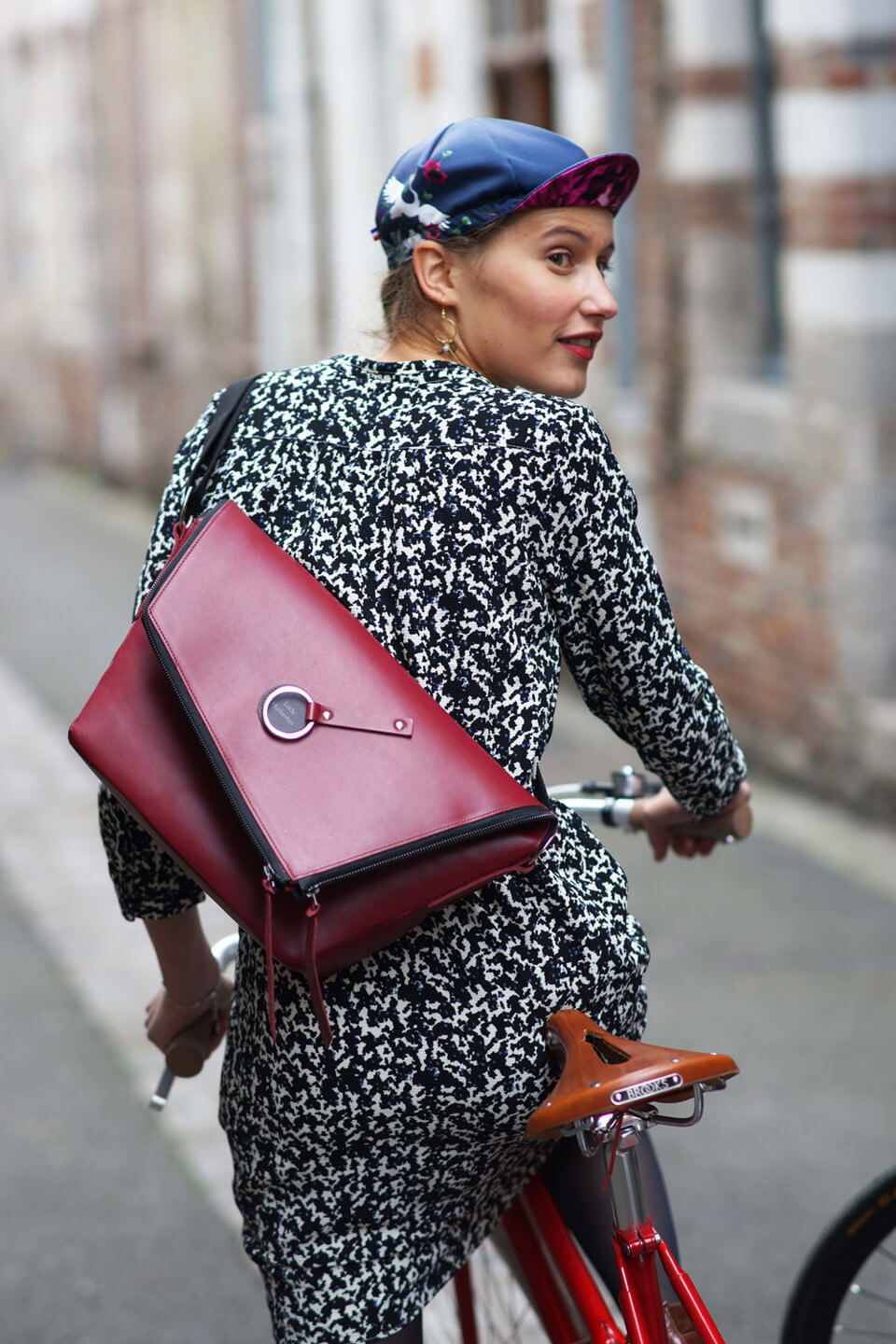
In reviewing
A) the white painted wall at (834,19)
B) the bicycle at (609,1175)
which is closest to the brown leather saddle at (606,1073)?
the bicycle at (609,1175)

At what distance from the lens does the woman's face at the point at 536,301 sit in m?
1.75

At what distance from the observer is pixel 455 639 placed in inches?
65.6

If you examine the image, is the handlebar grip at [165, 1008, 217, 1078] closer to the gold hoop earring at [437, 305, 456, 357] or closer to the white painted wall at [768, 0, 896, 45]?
the gold hoop earring at [437, 305, 456, 357]

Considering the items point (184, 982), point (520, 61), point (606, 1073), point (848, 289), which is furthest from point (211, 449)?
point (520, 61)

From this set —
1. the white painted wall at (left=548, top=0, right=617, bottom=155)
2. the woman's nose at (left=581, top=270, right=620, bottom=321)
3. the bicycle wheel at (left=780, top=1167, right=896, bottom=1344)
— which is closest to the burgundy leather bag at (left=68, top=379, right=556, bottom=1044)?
the woman's nose at (left=581, top=270, right=620, bottom=321)

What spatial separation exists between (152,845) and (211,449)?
0.43 metres

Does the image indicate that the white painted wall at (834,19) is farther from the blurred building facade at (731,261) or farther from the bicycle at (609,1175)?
the bicycle at (609,1175)

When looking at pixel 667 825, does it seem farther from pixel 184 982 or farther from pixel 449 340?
pixel 449 340

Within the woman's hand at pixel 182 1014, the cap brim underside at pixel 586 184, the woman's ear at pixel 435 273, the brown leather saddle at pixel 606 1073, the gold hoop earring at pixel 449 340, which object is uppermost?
the cap brim underside at pixel 586 184

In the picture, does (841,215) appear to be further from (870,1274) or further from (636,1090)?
(636,1090)

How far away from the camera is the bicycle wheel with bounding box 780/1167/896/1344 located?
2246 millimetres

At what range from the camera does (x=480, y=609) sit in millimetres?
1666

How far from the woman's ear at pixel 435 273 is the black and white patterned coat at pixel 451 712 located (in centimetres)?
9

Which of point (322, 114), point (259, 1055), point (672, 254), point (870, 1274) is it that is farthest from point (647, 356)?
point (259, 1055)
